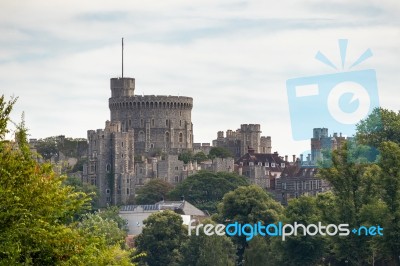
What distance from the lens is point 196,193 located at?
187000 mm

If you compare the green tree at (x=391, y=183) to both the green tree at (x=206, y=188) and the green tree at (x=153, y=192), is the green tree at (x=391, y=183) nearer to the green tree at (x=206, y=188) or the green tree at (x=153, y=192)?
the green tree at (x=206, y=188)

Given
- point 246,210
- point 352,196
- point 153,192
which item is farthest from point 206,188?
point 352,196

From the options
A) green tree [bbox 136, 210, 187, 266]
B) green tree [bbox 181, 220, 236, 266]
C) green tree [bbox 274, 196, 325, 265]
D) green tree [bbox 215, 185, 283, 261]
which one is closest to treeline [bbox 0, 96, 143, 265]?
green tree [bbox 274, 196, 325, 265]

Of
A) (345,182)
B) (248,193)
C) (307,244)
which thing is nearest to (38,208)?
(345,182)

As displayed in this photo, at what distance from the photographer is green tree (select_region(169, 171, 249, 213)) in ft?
611

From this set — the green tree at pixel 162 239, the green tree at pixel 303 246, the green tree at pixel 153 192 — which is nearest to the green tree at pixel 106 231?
the green tree at pixel 162 239

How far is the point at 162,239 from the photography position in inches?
5192

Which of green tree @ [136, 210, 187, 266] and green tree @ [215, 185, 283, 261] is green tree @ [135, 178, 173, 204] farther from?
green tree @ [136, 210, 187, 266]

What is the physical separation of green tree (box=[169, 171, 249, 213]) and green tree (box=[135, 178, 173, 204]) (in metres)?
2.50

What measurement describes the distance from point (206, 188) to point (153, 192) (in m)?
8.72

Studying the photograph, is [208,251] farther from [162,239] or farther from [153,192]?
[153,192]

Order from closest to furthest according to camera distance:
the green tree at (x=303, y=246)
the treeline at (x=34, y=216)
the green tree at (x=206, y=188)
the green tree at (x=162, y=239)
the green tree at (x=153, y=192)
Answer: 1. the treeline at (x=34, y=216)
2. the green tree at (x=303, y=246)
3. the green tree at (x=162, y=239)
4. the green tree at (x=206, y=188)
5. the green tree at (x=153, y=192)

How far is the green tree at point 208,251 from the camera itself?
11769 centimetres

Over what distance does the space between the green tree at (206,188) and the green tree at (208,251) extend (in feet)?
188
